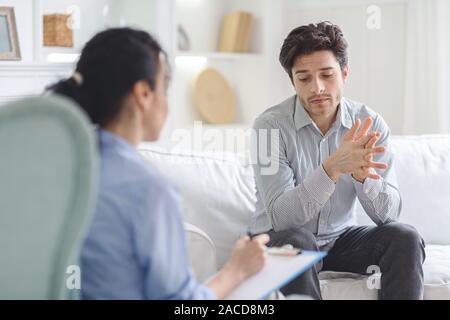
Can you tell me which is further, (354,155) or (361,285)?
(361,285)

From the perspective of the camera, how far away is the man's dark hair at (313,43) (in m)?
2.29

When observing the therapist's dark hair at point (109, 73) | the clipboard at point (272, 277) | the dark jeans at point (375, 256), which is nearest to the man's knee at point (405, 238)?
the dark jeans at point (375, 256)

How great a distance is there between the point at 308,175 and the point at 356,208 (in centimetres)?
35

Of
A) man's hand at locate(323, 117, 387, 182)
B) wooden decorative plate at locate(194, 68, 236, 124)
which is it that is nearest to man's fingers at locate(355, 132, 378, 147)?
man's hand at locate(323, 117, 387, 182)

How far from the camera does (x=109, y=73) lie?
121 centimetres

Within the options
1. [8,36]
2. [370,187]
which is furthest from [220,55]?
[370,187]

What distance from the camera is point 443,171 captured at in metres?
2.71

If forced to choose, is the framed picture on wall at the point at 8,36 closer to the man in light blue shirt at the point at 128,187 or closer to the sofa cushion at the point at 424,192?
the sofa cushion at the point at 424,192

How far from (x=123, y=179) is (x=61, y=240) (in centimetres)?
14

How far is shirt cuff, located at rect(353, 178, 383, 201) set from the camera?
2186 millimetres

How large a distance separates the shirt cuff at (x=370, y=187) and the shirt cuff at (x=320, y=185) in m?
0.14

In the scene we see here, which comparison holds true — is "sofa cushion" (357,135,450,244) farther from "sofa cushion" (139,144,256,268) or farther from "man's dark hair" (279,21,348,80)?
"man's dark hair" (279,21,348,80)


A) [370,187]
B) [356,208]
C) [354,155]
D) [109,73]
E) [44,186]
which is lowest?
[356,208]

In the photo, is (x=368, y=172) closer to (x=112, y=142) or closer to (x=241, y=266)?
→ (x=241, y=266)
